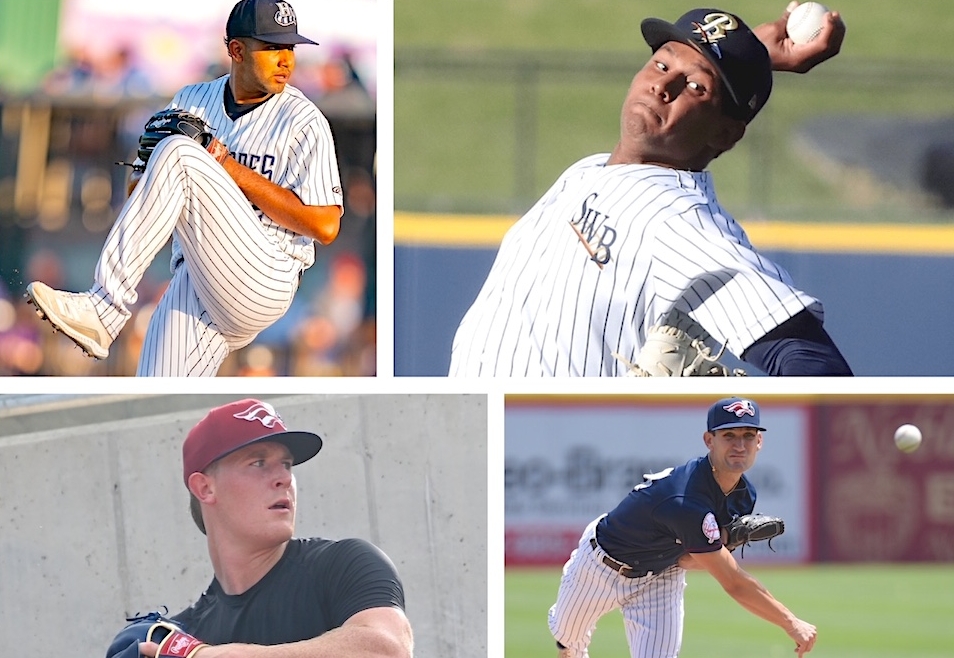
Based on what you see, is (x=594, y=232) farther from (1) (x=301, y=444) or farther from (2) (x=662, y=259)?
(1) (x=301, y=444)

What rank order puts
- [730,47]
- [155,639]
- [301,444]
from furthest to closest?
[730,47] → [301,444] → [155,639]

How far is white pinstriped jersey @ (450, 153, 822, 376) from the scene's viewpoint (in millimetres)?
4004

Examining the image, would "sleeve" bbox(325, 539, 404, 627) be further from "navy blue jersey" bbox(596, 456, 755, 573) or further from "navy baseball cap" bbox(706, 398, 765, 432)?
"navy baseball cap" bbox(706, 398, 765, 432)

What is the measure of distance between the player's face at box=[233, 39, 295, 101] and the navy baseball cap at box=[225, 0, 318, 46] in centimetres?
3

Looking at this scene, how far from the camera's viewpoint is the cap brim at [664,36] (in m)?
4.05

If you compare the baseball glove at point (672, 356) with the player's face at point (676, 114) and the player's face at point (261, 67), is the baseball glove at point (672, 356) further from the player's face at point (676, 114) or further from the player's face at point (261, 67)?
the player's face at point (261, 67)

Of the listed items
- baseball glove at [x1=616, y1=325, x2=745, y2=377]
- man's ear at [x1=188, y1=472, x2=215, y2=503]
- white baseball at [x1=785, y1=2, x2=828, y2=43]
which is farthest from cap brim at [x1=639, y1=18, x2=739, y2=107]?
man's ear at [x1=188, y1=472, x2=215, y2=503]

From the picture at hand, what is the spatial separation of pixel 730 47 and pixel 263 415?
171 centimetres

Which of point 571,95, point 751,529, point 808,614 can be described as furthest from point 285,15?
point 808,614

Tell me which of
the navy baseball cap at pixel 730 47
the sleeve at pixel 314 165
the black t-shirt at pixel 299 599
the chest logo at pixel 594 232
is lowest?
the black t-shirt at pixel 299 599

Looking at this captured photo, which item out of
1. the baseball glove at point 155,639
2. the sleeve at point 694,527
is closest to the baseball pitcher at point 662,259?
the sleeve at point 694,527

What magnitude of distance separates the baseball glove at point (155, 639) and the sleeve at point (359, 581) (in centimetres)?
39

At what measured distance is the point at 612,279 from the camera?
407cm

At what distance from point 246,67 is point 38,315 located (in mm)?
916
